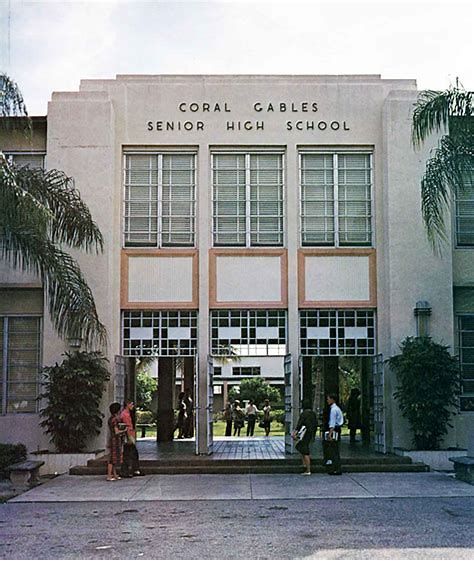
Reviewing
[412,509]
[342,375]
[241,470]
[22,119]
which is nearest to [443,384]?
[241,470]

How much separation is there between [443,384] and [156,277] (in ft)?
22.5

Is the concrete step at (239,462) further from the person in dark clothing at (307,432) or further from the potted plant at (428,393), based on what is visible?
the person in dark clothing at (307,432)

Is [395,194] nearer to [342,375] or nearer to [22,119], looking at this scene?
[22,119]

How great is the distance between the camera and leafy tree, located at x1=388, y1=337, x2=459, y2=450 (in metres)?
19.7

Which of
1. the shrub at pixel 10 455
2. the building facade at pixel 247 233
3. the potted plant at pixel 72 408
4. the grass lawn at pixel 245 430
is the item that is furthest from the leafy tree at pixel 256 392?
the shrub at pixel 10 455

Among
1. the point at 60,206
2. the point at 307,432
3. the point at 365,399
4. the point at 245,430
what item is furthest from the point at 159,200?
the point at 245,430

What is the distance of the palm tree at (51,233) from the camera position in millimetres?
16766

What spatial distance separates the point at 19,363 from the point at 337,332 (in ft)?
24.1

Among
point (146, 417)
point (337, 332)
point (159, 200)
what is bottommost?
point (146, 417)

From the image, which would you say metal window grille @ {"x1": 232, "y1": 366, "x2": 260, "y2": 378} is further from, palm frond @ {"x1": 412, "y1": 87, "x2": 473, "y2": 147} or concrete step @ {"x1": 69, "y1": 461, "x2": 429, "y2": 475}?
palm frond @ {"x1": 412, "y1": 87, "x2": 473, "y2": 147}

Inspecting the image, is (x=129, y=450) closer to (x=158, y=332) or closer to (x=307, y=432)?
(x=307, y=432)

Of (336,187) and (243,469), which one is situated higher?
(336,187)

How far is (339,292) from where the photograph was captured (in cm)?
2156

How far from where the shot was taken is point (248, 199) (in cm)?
2189
